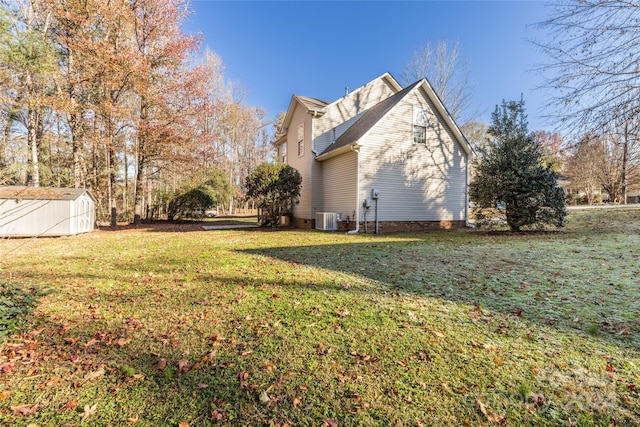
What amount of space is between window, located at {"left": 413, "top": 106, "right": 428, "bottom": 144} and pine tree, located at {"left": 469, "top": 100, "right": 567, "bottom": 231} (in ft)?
9.64

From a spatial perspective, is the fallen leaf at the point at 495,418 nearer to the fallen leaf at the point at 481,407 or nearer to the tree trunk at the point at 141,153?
the fallen leaf at the point at 481,407

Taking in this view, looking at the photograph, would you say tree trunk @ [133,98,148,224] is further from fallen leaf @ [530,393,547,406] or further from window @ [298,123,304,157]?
fallen leaf @ [530,393,547,406]

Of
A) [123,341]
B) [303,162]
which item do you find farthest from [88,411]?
[303,162]

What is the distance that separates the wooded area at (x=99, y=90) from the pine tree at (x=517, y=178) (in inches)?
583

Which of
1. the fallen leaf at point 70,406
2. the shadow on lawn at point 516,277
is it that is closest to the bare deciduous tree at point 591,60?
the shadow on lawn at point 516,277

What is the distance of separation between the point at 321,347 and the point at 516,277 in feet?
13.4

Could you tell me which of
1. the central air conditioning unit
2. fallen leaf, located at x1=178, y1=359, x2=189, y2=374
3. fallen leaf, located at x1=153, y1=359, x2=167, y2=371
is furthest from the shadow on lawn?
the central air conditioning unit

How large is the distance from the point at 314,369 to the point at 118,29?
18.5 m

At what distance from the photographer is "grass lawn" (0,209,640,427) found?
1.91 metres

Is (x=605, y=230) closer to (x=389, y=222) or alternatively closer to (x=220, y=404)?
(x=389, y=222)

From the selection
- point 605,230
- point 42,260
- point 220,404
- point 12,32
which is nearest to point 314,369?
point 220,404

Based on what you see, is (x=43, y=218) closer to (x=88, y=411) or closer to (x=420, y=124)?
(x=88, y=411)

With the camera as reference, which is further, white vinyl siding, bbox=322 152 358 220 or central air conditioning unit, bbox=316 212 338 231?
central air conditioning unit, bbox=316 212 338 231

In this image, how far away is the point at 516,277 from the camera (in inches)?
194
